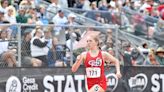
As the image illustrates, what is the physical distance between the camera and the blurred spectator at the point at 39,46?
52.1ft

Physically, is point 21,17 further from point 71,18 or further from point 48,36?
point 48,36


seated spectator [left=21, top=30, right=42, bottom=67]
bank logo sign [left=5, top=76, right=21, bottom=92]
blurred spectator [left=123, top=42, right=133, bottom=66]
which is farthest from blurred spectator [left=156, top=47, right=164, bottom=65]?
bank logo sign [left=5, top=76, right=21, bottom=92]

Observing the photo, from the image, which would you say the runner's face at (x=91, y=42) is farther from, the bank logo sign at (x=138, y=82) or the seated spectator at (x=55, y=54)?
the bank logo sign at (x=138, y=82)

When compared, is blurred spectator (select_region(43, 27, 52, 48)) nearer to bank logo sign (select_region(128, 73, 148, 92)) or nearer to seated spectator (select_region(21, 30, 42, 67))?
seated spectator (select_region(21, 30, 42, 67))

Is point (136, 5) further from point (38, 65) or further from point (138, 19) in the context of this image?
point (38, 65)

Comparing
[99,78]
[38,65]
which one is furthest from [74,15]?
[99,78]

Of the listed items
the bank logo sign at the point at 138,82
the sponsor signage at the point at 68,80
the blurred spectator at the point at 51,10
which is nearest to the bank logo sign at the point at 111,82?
the sponsor signage at the point at 68,80

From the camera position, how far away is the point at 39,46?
52.4ft

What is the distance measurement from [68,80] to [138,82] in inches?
97.3

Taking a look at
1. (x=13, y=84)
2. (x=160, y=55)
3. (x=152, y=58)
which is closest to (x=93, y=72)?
(x=13, y=84)

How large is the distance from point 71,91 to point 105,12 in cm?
555

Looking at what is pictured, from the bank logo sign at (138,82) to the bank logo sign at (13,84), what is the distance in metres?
3.71

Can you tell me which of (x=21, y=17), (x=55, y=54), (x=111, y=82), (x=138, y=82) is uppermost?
(x=21, y=17)

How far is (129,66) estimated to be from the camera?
18.0 metres
